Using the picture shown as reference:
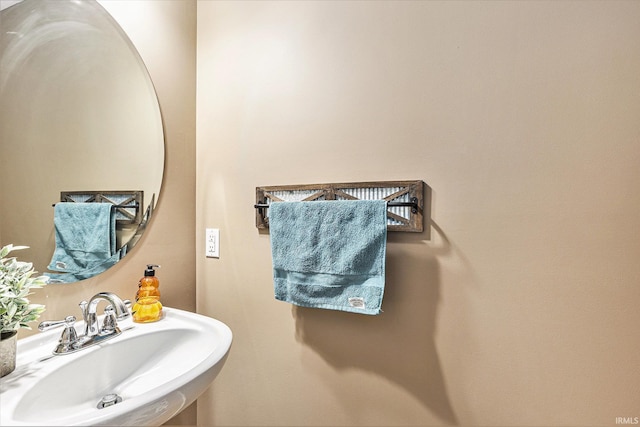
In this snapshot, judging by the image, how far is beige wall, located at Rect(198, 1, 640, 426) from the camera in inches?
34.8

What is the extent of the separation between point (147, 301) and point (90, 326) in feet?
0.70

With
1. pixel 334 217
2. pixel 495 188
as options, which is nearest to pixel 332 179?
pixel 334 217

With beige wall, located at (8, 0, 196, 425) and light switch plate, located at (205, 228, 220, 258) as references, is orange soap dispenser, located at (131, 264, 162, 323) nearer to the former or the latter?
beige wall, located at (8, 0, 196, 425)

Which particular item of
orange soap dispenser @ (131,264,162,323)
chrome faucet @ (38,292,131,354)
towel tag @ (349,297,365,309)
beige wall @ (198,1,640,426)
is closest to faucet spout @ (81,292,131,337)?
chrome faucet @ (38,292,131,354)

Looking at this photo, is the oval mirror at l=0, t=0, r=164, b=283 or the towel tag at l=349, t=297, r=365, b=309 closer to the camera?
the oval mirror at l=0, t=0, r=164, b=283

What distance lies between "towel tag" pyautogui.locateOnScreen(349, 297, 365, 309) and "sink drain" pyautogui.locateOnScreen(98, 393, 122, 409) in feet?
2.31

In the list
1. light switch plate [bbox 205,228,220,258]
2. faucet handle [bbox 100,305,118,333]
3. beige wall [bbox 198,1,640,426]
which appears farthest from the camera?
light switch plate [bbox 205,228,220,258]

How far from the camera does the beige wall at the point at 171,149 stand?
1240 millimetres

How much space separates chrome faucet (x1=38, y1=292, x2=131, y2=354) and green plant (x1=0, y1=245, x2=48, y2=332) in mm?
142

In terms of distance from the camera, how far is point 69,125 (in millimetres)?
1055

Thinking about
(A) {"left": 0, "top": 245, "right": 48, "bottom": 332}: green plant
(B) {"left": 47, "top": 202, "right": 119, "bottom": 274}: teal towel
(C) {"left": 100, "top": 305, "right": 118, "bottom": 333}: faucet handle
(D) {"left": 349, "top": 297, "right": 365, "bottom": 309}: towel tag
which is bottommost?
(C) {"left": 100, "top": 305, "right": 118, "bottom": 333}: faucet handle

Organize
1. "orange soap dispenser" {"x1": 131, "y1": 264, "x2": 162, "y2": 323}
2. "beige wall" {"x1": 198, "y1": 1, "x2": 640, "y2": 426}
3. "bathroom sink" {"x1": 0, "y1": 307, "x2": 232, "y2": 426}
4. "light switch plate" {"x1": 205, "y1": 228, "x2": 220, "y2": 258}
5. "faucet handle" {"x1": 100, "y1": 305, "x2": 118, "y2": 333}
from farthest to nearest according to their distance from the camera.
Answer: "light switch plate" {"x1": 205, "y1": 228, "x2": 220, "y2": 258}, "orange soap dispenser" {"x1": 131, "y1": 264, "x2": 162, "y2": 323}, "faucet handle" {"x1": 100, "y1": 305, "x2": 118, "y2": 333}, "beige wall" {"x1": 198, "y1": 1, "x2": 640, "y2": 426}, "bathroom sink" {"x1": 0, "y1": 307, "x2": 232, "y2": 426}

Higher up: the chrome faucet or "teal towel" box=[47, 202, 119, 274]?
"teal towel" box=[47, 202, 119, 274]

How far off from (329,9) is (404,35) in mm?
308
